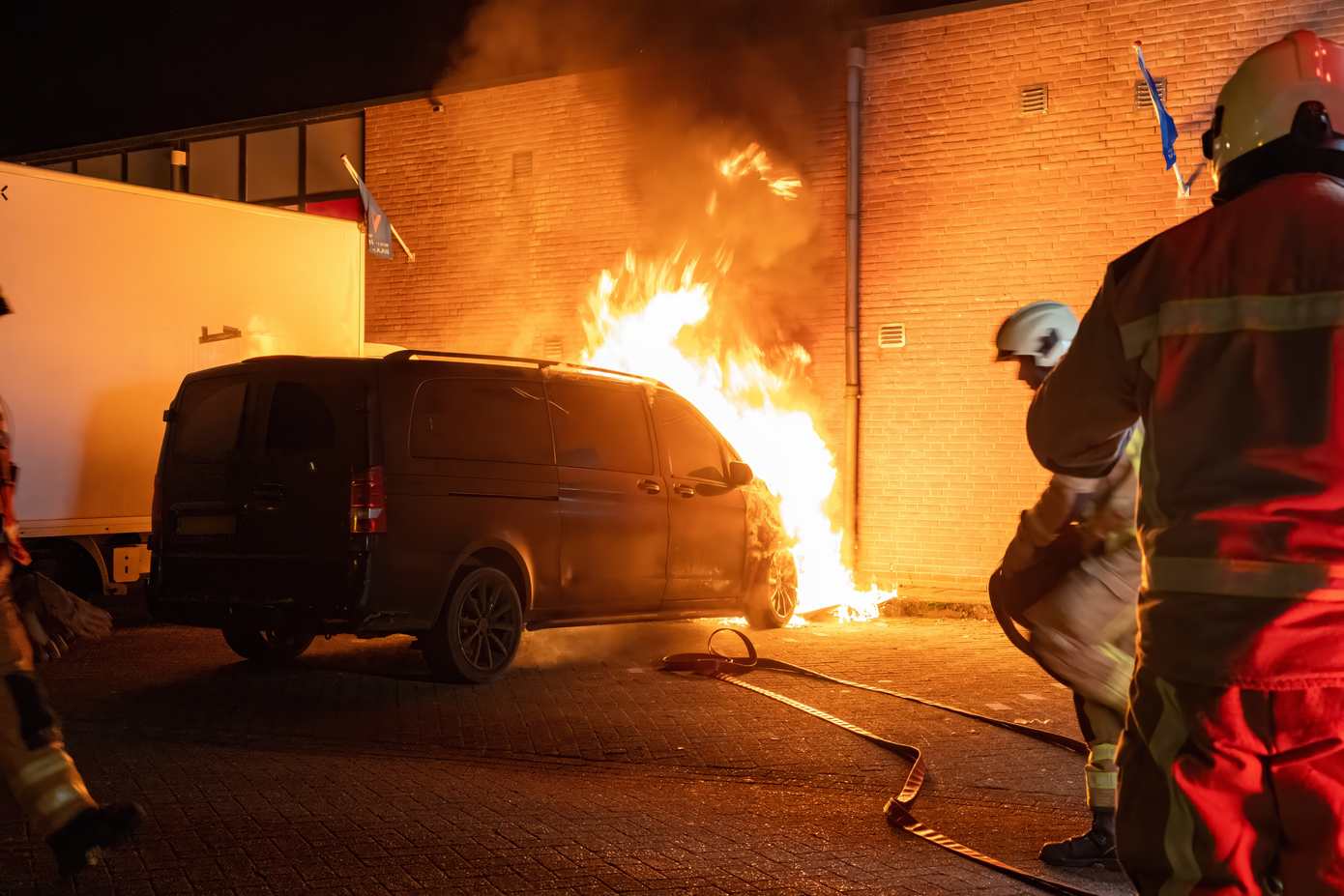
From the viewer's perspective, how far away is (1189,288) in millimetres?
2291

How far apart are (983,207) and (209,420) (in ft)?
26.9

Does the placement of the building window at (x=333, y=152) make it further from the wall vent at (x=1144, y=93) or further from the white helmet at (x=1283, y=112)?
the white helmet at (x=1283, y=112)

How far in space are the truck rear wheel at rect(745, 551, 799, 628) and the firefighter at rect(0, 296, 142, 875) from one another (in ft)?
24.3

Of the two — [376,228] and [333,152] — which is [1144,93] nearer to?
[376,228]

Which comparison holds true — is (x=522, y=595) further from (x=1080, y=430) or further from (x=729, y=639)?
(x=1080, y=430)

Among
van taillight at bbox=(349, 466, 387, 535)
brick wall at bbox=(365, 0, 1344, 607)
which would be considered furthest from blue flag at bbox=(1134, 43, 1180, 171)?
van taillight at bbox=(349, 466, 387, 535)

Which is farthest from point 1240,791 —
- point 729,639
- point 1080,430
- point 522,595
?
point 729,639

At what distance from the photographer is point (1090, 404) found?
8.09 feet

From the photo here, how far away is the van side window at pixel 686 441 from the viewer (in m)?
10.4

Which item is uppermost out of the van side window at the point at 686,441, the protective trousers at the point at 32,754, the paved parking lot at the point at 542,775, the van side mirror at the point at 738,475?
the van side window at the point at 686,441

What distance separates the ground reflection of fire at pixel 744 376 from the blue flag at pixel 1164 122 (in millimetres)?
3757

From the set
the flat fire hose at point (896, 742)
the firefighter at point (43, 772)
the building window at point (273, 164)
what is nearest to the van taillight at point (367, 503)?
the flat fire hose at point (896, 742)

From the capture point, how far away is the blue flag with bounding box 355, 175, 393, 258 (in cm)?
1717

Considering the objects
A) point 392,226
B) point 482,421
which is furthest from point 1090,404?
point 392,226
